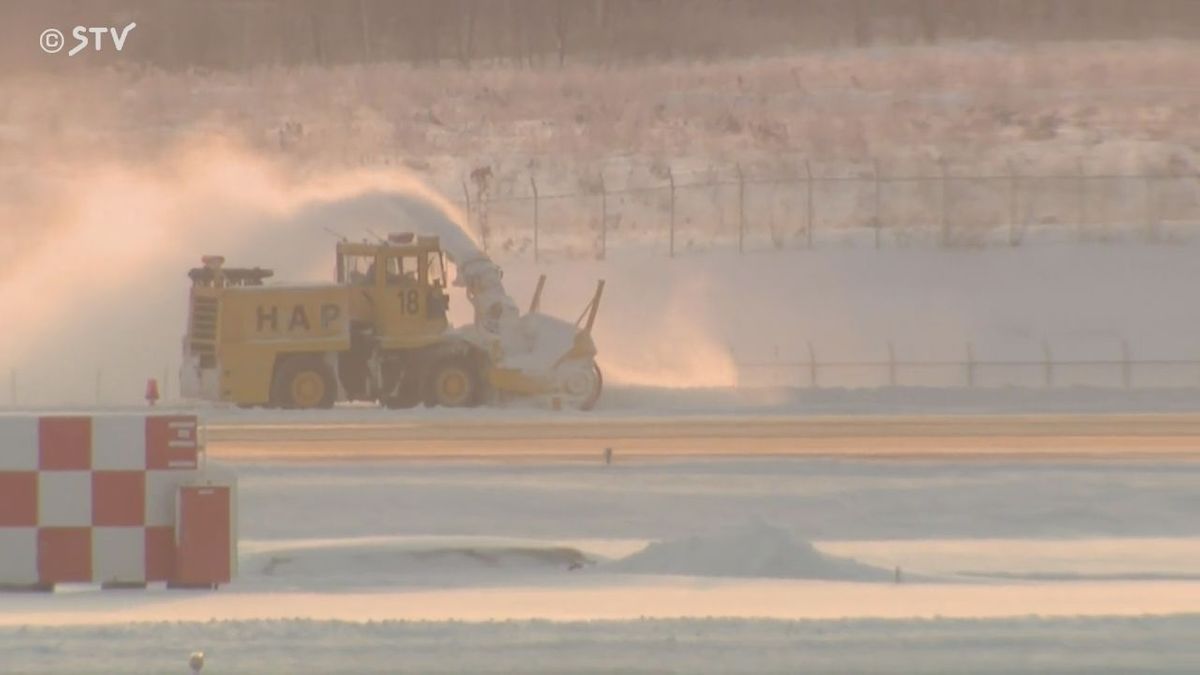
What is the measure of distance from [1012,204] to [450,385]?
2049 centimetres

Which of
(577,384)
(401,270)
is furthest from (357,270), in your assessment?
(577,384)

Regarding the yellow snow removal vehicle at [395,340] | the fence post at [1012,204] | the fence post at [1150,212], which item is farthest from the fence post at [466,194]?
the yellow snow removal vehicle at [395,340]

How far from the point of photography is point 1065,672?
10.1m

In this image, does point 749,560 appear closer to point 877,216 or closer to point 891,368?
point 891,368

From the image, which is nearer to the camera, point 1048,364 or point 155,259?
point 1048,364

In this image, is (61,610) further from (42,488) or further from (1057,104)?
(1057,104)

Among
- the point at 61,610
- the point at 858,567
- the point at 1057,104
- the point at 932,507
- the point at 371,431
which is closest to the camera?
the point at 61,610

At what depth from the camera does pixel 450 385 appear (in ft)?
117

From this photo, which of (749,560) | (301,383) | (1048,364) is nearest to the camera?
(749,560)

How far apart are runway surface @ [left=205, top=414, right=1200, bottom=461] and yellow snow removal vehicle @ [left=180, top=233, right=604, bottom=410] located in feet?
4.94

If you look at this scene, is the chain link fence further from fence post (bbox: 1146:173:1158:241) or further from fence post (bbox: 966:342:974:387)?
fence post (bbox: 966:342:974:387)

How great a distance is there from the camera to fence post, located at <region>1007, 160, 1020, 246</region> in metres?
50.6

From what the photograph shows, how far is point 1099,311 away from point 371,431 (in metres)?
18.9

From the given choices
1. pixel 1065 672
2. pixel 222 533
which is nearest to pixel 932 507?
pixel 222 533
